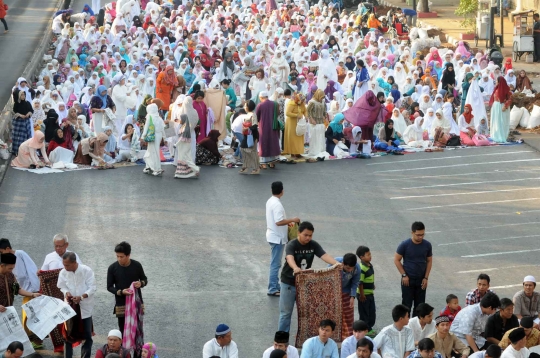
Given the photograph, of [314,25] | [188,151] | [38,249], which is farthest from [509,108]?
[314,25]

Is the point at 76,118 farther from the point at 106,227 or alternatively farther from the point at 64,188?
the point at 106,227

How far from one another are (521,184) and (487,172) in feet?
3.47

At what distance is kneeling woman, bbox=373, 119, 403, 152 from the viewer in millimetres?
24219

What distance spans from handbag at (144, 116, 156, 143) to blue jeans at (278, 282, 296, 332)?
9.30 m

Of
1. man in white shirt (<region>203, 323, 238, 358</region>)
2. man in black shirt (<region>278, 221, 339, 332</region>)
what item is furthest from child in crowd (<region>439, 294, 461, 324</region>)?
man in white shirt (<region>203, 323, 238, 358</region>)

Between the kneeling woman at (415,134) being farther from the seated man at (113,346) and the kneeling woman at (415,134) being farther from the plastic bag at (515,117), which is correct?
the seated man at (113,346)

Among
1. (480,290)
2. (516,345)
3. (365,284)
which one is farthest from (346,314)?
(516,345)

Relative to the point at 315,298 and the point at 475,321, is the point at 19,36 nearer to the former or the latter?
the point at 315,298

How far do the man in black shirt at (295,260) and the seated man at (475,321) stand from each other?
1526mm

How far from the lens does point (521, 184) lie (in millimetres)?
21406

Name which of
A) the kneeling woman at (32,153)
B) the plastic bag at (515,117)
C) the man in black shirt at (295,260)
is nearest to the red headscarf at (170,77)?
the kneeling woman at (32,153)

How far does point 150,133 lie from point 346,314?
9622 mm

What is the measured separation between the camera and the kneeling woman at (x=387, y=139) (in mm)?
24219

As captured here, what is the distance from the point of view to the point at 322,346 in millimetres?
11336
